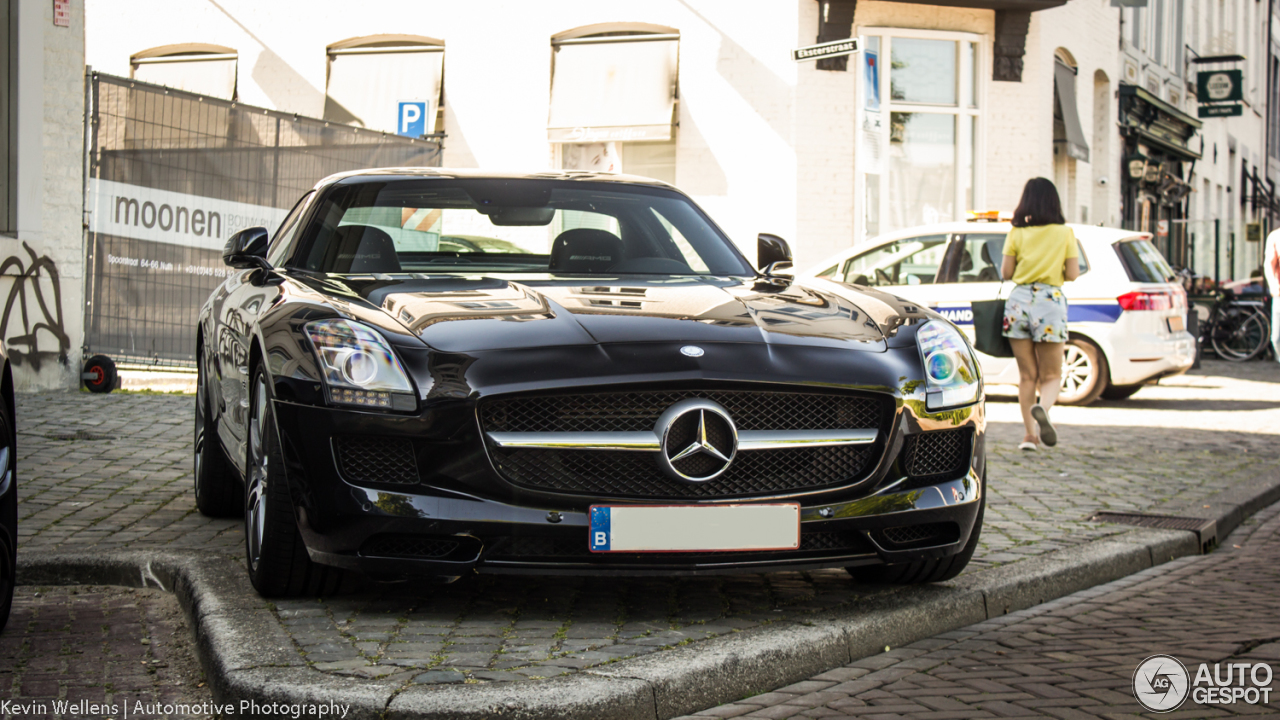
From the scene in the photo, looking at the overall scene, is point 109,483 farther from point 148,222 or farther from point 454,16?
point 454,16

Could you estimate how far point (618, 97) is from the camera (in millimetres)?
18281

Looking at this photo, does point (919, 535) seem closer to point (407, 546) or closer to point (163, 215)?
point (407, 546)

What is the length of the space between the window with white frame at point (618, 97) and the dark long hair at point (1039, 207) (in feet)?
30.8

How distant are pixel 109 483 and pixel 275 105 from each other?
1423 centimetres

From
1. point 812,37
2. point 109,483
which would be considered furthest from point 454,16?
point 109,483

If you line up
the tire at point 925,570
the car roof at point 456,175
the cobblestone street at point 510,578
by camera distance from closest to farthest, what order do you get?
the cobblestone street at point 510,578, the tire at point 925,570, the car roof at point 456,175

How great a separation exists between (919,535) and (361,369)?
66.6 inches

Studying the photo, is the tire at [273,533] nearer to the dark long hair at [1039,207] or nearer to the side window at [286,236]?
the side window at [286,236]

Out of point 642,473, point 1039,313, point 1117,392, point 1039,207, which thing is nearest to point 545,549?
point 642,473

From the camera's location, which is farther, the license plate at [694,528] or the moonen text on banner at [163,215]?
the moonen text on banner at [163,215]

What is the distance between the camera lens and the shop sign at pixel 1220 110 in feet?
94.4

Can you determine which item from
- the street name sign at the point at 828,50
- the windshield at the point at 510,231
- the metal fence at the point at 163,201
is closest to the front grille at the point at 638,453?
the windshield at the point at 510,231

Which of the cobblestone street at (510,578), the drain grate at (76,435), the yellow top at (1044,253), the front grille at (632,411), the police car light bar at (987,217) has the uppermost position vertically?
the police car light bar at (987,217)

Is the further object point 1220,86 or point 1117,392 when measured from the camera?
point 1220,86
